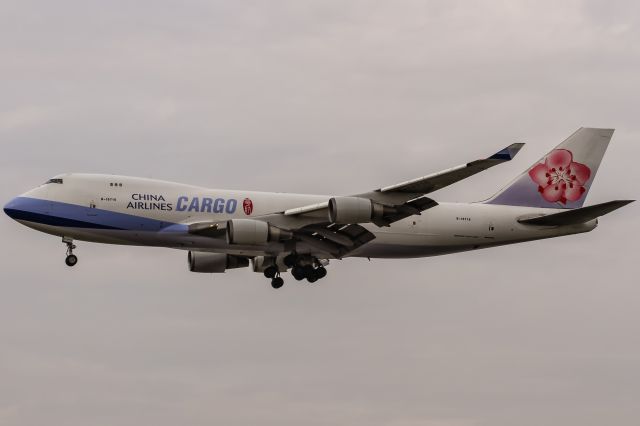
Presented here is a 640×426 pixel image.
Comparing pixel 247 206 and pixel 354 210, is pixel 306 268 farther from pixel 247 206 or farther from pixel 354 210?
pixel 354 210

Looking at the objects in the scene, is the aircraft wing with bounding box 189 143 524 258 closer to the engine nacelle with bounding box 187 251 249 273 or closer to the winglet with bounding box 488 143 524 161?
the winglet with bounding box 488 143 524 161

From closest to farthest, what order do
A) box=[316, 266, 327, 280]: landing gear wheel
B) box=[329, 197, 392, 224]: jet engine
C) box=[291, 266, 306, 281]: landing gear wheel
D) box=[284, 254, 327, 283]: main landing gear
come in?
box=[329, 197, 392, 224]: jet engine
box=[284, 254, 327, 283]: main landing gear
box=[291, 266, 306, 281]: landing gear wheel
box=[316, 266, 327, 280]: landing gear wheel

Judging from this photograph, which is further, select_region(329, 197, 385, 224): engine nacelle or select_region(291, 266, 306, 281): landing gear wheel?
select_region(291, 266, 306, 281): landing gear wheel

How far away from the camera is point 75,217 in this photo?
195 feet

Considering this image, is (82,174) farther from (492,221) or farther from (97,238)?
(492,221)

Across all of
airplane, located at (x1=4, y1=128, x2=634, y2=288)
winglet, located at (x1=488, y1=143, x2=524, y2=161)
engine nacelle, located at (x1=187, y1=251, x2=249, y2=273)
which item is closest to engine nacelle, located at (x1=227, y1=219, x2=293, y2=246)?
airplane, located at (x1=4, y1=128, x2=634, y2=288)

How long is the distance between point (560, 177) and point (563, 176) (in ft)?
0.72

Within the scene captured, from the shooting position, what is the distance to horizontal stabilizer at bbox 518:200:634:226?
195 feet

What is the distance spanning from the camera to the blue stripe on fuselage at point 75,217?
5953 cm

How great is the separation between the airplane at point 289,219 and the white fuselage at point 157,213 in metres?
0.04

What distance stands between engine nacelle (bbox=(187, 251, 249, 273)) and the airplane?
5cm

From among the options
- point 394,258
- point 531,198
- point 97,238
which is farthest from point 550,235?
point 97,238

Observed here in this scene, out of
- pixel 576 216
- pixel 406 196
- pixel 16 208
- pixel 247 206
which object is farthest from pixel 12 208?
pixel 576 216

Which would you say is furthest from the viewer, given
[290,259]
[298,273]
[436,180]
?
[298,273]
